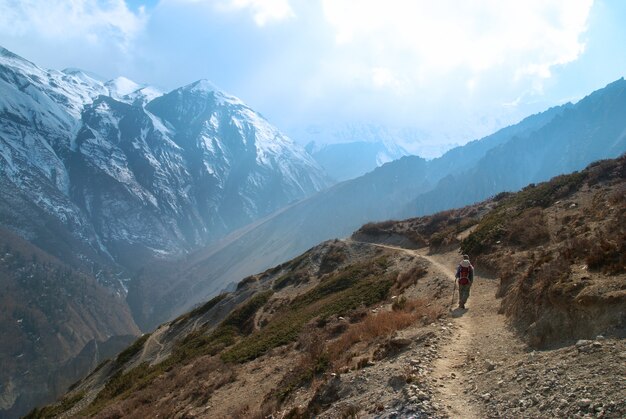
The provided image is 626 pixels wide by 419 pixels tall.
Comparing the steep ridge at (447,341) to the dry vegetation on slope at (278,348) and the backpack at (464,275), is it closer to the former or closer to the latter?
the dry vegetation on slope at (278,348)

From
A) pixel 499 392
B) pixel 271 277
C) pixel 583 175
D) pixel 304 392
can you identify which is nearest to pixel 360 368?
pixel 304 392

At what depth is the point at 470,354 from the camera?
1529 cm

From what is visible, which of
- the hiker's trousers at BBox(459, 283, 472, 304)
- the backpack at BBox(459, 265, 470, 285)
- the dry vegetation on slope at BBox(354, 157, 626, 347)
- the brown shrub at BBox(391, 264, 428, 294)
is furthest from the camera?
the brown shrub at BBox(391, 264, 428, 294)

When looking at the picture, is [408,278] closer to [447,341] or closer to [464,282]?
[464,282]

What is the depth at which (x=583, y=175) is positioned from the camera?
4119 centimetres

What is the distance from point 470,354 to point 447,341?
1.67 metres

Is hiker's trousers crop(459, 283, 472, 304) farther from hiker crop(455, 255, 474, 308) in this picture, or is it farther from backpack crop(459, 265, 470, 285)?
backpack crop(459, 265, 470, 285)

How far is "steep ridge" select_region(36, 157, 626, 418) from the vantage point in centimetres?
1188

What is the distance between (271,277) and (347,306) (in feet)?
116

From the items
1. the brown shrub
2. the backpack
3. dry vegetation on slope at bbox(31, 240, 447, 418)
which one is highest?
the backpack

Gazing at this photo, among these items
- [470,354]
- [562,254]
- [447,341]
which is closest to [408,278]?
[562,254]

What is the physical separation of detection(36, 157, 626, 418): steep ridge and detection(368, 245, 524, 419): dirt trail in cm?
6

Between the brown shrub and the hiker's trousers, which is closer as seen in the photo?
the hiker's trousers

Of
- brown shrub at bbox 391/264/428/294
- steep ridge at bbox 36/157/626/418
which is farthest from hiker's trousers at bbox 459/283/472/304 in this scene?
brown shrub at bbox 391/264/428/294
